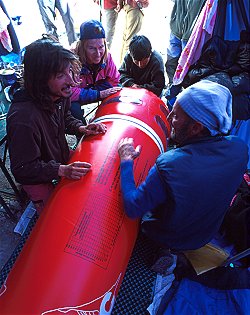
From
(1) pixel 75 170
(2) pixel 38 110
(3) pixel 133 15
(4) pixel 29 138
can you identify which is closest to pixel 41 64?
(2) pixel 38 110

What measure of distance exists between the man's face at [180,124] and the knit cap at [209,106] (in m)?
0.03

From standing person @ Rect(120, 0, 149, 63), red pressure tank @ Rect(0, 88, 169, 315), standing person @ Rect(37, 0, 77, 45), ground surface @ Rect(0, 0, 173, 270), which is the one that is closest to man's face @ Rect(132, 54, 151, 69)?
ground surface @ Rect(0, 0, 173, 270)

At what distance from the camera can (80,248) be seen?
1.39 m

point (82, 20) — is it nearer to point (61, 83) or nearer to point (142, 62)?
point (142, 62)

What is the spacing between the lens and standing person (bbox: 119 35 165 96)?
9.65ft

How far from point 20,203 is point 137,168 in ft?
4.70

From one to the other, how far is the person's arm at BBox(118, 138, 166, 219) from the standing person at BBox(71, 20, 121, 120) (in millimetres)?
1193

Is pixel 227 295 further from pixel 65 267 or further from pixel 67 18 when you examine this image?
pixel 67 18

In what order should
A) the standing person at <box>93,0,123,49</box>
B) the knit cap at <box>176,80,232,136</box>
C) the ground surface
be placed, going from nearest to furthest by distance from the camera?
the knit cap at <box>176,80,232,136</box> < the standing person at <box>93,0,123,49</box> < the ground surface

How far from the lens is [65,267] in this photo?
4.38ft

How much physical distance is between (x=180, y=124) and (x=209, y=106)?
0.56 feet

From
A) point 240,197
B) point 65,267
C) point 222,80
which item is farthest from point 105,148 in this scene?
point 222,80

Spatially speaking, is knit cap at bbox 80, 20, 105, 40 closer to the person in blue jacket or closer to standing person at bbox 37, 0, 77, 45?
the person in blue jacket

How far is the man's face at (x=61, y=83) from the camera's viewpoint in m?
1.67
